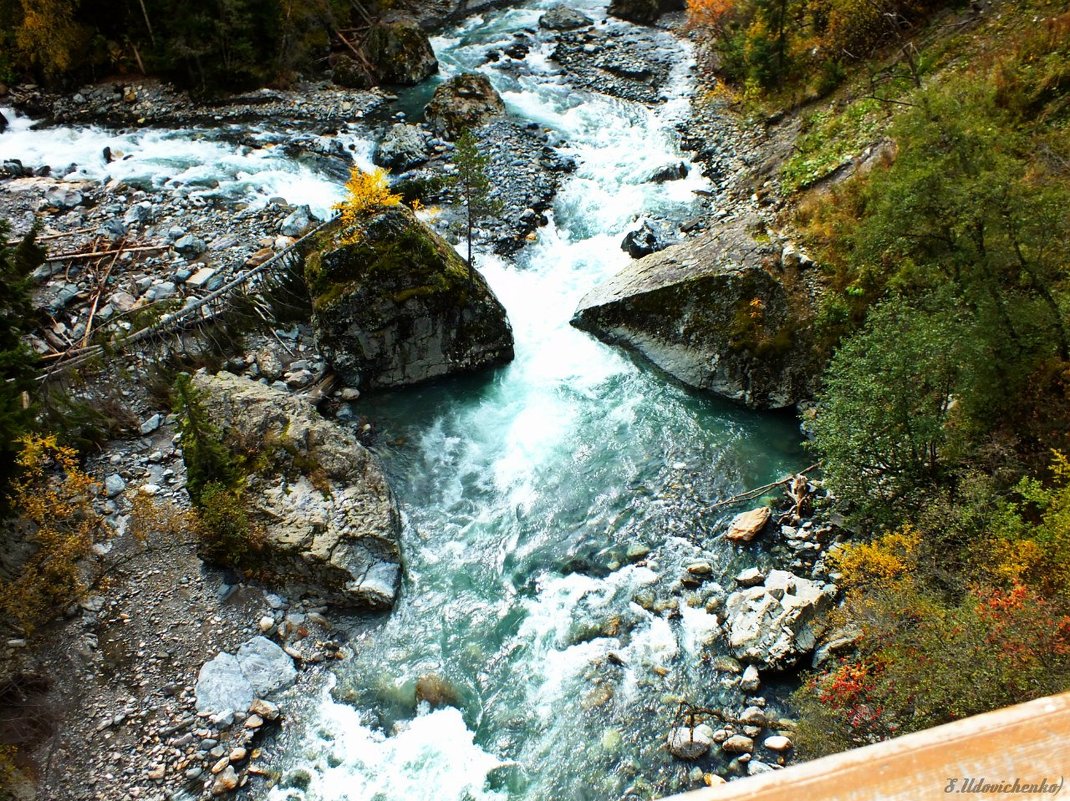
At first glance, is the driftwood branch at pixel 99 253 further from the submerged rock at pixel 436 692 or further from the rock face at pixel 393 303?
the submerged rock at pixel 436 692

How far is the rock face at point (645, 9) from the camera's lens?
126ft

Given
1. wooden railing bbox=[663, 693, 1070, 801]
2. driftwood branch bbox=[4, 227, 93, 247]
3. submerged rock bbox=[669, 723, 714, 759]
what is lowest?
submerged rock bbox=[669, 723, 714, 759]

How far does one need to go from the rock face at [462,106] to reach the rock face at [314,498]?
16.8 meters

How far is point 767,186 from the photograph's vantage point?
73.3 feet

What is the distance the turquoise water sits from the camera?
1109 centimetres

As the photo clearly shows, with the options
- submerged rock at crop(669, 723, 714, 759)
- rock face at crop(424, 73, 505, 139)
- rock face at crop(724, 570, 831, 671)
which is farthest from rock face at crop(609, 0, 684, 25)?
submerged rock at crop(669, 723, 714, 759)

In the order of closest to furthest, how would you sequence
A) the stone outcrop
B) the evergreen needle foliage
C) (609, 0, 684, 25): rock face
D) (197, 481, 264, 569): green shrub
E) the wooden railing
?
the wooden railing → the stone outcrop → (197, 481, 264, 569): green shrub → the evergreen needle foliage → (609, 0, 684, 25): rock face

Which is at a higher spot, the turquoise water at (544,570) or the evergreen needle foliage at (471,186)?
the evergreen needle foliage at (471,186)

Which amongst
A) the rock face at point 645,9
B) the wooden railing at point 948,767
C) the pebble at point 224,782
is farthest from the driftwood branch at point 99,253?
the rock face at point 645,9

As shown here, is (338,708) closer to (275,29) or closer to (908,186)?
(908,186)

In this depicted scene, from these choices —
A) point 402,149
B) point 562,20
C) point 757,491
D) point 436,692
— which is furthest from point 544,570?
point 562,20

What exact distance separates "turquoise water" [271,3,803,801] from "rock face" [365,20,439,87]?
16.0m

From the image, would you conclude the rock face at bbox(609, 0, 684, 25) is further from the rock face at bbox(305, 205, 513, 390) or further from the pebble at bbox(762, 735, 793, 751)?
the pebble at bbox(762, 735, 793, 751)

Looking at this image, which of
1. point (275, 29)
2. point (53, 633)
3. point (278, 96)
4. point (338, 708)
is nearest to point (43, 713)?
point (53, 633)
